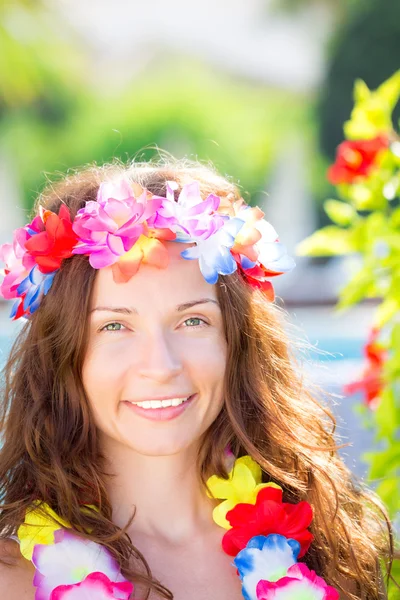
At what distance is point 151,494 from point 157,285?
54 centimetres

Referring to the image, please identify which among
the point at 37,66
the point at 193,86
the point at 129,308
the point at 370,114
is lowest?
the point at 129,308

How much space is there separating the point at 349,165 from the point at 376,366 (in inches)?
33.5

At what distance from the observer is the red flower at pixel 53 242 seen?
2.26m

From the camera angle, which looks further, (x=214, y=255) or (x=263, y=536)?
(x=263, y=536)

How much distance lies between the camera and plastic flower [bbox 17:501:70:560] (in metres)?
2.21

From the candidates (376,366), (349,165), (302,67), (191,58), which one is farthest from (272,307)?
(191,58)

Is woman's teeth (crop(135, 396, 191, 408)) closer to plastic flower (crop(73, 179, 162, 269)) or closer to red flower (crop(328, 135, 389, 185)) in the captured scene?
plastic flower (crop(73, 179, 162, 269))

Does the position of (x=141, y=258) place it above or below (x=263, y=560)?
above

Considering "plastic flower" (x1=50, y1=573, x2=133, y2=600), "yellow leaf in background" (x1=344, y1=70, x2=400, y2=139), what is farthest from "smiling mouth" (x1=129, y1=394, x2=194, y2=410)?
"yellow leaf in background" (x1=344, y1=70, x2=400, y2=139)

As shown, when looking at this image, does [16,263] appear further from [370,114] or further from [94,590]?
[370,114]

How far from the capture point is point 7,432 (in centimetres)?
246

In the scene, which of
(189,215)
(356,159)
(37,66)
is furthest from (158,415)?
(37,66)

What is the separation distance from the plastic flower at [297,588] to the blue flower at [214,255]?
2.36ft

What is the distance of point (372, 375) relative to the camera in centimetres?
370
